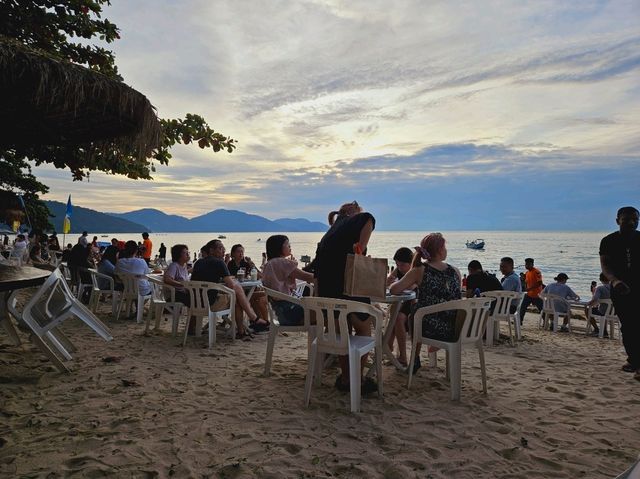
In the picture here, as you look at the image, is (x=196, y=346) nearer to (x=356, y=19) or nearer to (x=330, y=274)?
(x=330, y=274)

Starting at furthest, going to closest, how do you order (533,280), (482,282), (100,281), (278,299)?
(533,280)
(100,281)
(482,282)
(278,299)

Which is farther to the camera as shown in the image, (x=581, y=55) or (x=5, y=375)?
(x=581, y=55)

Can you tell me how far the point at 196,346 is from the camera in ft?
17.6

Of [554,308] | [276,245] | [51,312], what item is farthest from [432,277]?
[554,308]

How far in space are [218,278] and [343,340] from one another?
3.00 meters

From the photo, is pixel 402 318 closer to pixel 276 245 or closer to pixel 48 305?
pixel 276 245

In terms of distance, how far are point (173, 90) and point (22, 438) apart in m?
9.18

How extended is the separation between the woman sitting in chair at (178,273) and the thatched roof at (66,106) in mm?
2003

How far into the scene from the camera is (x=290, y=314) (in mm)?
4164

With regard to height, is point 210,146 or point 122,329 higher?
point 210,146

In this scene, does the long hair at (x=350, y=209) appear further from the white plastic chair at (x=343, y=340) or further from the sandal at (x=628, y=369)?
the sandal at (x=628, y=369)

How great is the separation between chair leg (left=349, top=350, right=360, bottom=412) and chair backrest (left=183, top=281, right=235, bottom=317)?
2.61m

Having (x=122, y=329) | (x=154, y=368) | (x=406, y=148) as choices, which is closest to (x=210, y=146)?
(x=122, y=329)

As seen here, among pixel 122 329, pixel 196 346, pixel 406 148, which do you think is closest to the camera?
pixel 196 346
